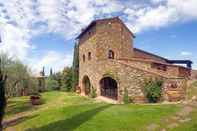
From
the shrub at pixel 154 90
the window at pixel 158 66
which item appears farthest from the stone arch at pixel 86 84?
the shrub at pixel 154 90

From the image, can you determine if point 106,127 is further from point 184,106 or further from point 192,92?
point 192,92

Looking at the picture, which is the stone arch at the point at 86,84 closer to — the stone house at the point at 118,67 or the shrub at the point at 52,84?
the stone house at the point at 118,67

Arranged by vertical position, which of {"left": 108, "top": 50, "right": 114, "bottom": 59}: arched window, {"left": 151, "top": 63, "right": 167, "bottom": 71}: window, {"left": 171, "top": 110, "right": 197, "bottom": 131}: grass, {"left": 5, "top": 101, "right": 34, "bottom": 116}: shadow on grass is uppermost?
{"left": 108, "top": 50, "right": 114, "bottom": 59}: arched window

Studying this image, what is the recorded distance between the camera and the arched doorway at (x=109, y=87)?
115 feet

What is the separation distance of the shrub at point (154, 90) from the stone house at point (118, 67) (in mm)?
489

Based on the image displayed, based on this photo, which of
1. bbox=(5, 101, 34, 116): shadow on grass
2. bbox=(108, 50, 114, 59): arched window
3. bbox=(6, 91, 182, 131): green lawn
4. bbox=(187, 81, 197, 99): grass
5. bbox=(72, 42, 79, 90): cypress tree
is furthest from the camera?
bbox=(72, 42, 79, 90): cypress tree

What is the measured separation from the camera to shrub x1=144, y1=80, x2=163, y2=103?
1176 inches

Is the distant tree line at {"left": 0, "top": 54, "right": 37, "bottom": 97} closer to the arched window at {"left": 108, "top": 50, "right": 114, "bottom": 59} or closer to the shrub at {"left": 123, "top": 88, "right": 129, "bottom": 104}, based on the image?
the arched window at {"left": 108, "top": 50, "right": 114, "bottom": 59}

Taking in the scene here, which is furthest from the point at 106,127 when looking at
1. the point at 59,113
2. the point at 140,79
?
the point at 140,79

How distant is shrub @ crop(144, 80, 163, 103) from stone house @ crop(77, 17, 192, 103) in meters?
0.49

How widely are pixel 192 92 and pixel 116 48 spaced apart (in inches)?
561

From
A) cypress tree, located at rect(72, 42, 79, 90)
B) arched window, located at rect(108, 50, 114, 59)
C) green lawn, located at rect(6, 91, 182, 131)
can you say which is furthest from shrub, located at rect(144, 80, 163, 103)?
cypress tree, located at rect(72, 42, 79, 90)

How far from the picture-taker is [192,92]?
1141 inches

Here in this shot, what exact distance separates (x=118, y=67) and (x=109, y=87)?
450 cm
